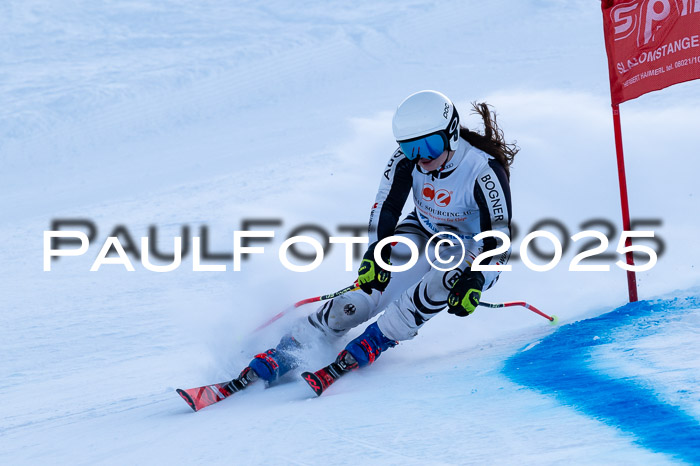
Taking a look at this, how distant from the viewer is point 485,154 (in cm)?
441

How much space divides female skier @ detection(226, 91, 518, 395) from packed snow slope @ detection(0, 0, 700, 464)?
0.17 metres

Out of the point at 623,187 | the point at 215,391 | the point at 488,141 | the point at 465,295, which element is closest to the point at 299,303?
the point at 215,391

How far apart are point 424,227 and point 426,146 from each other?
0.84 metres

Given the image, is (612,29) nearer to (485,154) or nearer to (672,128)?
(485,154)

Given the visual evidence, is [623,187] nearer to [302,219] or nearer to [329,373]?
[329,373]

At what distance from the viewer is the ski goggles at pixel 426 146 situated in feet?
13.5

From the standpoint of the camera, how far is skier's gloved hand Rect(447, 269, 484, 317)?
4.11 meters

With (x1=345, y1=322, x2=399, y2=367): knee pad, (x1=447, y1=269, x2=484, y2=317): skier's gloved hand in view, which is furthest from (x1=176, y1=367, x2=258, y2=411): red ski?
(x1=447, y1=269, x2=484, y2=317): skier's gloved hand

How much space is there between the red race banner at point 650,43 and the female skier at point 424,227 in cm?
93

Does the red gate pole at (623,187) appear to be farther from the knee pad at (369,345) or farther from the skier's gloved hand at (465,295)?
the knee pad at (369,345)

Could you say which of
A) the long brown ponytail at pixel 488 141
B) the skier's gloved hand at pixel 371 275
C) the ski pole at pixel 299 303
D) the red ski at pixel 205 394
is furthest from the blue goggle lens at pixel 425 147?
the red ski at pixel 205 394

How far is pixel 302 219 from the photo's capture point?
7.45 metres

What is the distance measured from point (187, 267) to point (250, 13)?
38.3 ft

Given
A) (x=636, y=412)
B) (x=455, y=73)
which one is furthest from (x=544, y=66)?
(x=636, y=412)
